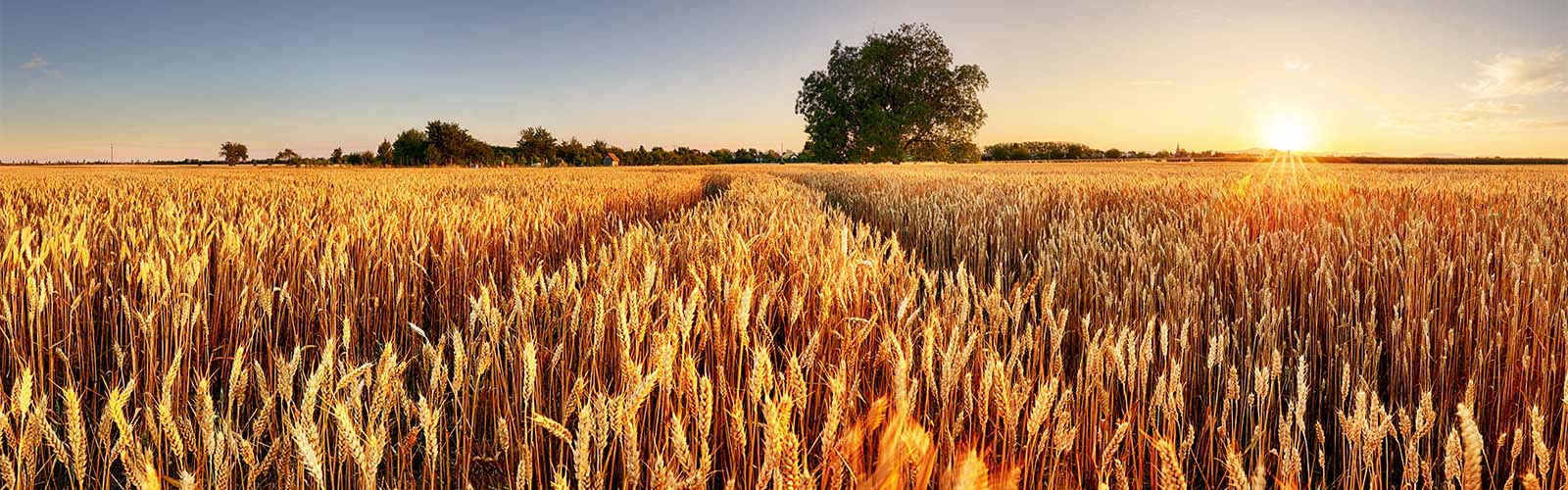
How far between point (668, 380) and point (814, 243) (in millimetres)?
1680

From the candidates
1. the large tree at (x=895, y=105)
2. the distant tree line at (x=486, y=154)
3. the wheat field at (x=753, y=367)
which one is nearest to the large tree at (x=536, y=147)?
the distant tree line at (x=486, y=154)

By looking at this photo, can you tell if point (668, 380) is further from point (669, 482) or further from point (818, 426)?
point (818, 426)

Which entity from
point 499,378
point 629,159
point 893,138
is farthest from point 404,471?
point 629,159

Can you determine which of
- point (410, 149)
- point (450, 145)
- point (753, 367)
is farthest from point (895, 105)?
point (410, 149)

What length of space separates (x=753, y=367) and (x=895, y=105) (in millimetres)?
39820

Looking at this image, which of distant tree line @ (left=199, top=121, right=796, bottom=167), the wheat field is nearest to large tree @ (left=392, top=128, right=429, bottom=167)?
distant tree line @ (left=199, top=121, right=796, bottom=167)

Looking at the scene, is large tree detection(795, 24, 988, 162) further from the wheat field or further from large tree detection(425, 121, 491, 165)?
large tree detection(425, 121, 491, 165)

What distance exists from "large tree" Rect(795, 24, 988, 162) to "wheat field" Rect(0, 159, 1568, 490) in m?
34.9

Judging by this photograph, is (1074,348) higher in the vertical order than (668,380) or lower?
lower

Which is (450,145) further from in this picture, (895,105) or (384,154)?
(895,105)

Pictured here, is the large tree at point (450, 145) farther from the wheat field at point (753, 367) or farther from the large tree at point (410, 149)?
the wheat field at point (753, 367)

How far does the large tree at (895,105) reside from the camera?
3819 centimetres

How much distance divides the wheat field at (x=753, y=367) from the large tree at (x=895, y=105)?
114 ft

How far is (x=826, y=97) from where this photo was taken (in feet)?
134
